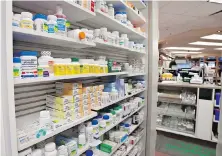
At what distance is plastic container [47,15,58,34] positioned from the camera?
82 centimetres

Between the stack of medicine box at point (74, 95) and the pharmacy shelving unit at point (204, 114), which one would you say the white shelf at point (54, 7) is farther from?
the pharmacy shelving unit at point (204, 114)

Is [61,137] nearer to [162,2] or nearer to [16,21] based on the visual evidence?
[16,21]

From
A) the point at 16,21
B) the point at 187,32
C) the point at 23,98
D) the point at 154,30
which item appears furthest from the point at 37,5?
the point at 187,32

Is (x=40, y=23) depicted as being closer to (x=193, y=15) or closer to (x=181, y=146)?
(x=181, y=146)

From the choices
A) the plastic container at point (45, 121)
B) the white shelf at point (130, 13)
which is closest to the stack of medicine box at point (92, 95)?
the plastic container at point (45, 121)

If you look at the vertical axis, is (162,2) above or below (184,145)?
above

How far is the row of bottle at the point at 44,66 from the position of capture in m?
0.71

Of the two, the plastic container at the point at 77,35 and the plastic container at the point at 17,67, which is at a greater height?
the plastic container at the point at 77,35

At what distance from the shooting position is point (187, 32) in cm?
552

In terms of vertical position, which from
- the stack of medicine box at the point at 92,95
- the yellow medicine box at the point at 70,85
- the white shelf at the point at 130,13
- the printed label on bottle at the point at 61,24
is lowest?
the stack of medicine box at the point at 92,95

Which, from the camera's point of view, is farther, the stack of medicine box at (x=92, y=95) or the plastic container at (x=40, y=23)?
the stack of medicine box at (x=92, y=95)

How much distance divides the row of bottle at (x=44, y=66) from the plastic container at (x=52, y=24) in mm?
136

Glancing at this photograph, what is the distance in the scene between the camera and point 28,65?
73cm

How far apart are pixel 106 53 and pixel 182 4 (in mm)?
2472
